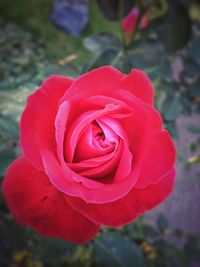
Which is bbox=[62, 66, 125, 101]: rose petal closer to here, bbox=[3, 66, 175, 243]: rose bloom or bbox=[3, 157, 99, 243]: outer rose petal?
bbox=[3, 66, 175, 243]: rose bloom

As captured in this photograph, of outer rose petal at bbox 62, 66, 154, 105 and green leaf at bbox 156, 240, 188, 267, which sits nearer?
outer rose petal at bbox 62, 66, 154, 105

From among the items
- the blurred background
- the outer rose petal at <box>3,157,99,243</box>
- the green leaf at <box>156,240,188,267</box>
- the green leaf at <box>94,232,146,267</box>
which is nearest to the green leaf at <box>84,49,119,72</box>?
the blurred background

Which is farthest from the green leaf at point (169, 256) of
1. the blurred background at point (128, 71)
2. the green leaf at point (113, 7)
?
the green leaf at point (113, 7)

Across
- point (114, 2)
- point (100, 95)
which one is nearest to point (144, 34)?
point (114, 2)

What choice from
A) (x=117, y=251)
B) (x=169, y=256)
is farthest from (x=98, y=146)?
(x=169, y=256)

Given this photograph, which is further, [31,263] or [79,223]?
[31,263]

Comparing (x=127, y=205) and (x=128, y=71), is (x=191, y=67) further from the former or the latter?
A: (x=127, y=205)

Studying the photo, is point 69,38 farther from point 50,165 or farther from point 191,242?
point 50,165
